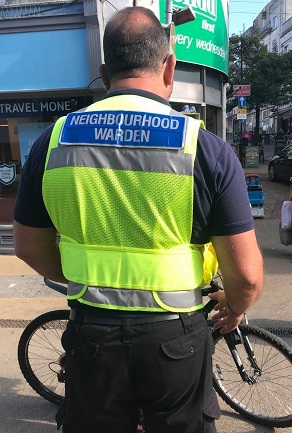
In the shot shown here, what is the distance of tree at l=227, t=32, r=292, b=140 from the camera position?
2784 centimetres

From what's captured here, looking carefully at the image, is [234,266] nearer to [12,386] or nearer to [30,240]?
[30,240]

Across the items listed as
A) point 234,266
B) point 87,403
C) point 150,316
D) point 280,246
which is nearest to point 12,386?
point 87,403

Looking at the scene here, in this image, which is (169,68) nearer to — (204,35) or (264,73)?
(204,35)

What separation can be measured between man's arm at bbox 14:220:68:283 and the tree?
27361 mm

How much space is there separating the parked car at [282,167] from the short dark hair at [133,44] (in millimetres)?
13169

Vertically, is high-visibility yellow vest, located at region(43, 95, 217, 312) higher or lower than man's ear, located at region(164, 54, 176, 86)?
lower

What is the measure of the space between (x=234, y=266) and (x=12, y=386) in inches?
102

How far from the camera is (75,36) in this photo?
6.30 metres

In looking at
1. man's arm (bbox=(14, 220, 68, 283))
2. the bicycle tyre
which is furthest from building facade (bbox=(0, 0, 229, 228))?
man's arm (bbox=(14, 220, 68, 283))

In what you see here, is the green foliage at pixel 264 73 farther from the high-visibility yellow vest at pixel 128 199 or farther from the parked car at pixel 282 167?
the high-visibility yellow vest at pixel 128 199

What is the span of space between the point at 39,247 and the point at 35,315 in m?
3.05

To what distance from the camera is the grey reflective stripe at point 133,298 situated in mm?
1502

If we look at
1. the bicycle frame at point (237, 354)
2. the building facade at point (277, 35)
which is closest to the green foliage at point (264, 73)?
the building facade at point (277, 35)

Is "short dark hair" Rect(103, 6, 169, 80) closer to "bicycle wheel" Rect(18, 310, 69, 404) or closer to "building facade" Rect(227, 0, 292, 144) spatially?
"bicycle wheel" Rect(18, 310, 69, 404)
